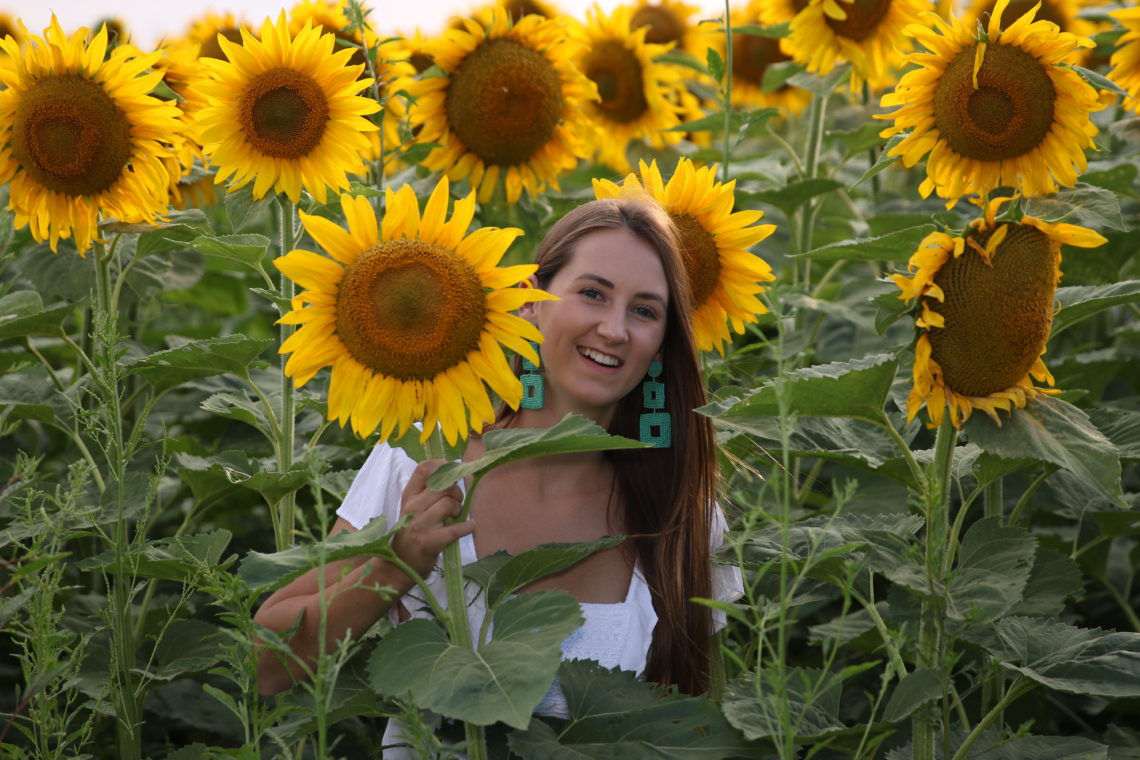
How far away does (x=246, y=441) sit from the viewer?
3660mm

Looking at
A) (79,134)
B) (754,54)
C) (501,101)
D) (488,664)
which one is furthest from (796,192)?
(488,664)

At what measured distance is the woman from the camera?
2.53 meters

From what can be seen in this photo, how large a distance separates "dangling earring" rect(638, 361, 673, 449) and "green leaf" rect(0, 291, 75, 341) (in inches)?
52.4

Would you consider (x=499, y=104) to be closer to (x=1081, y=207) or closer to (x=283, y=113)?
(x=283, y=113)

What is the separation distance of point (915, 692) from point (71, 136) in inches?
82.6

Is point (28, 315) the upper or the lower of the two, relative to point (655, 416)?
upper

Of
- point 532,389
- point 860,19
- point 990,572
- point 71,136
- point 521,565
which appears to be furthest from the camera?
point 860,19

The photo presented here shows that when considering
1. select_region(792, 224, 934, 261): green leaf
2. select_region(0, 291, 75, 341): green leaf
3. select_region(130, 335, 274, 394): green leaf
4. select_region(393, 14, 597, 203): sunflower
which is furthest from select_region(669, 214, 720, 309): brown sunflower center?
select_region(0, 291, 75, 341): green leaf

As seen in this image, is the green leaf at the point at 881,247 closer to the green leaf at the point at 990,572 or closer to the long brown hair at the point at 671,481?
the long brown hair at the point at 671,481

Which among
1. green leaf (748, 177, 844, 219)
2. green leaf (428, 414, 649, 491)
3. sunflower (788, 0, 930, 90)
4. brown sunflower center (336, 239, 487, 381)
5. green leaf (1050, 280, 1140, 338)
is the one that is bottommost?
green leaf (428, 414, 649, 491)

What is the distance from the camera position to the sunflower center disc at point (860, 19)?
147 inches

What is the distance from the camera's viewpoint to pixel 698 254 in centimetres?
277

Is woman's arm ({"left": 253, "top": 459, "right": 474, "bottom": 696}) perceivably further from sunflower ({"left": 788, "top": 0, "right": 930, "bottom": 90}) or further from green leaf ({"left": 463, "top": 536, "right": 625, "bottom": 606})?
sunflower ({"left": 788, "top": 0, "right": 930, "bottom": 90})

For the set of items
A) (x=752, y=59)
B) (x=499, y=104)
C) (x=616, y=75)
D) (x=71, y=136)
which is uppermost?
(x=752, y=59)
